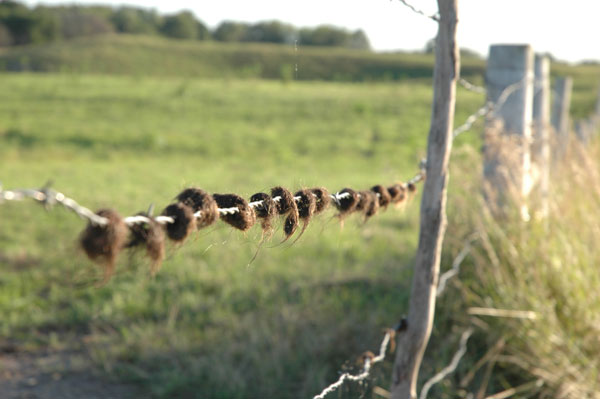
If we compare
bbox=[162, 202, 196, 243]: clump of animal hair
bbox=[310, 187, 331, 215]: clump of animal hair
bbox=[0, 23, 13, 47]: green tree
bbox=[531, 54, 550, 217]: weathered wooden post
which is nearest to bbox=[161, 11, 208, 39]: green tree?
bbox=[0, 23, 13, 47]: green tree

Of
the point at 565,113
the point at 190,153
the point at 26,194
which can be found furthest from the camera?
the point at 190,153

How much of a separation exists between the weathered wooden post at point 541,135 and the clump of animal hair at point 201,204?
2.62 metres

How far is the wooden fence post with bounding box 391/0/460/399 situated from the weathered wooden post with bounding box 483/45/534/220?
1389 mm

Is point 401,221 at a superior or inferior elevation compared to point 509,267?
inferior

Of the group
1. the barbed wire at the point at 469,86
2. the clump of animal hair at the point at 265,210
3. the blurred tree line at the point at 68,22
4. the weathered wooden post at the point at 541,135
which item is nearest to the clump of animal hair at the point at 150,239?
the clump of animal hair at the point at 265,210

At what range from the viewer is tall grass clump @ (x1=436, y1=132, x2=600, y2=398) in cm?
289

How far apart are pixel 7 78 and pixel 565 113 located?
74.5ft

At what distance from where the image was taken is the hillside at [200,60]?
35812 mm

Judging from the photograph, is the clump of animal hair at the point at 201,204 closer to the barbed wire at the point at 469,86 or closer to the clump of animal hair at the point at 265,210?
the clump of animal hair at the point at 265,210

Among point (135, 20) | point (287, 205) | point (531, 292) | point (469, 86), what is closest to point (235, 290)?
point (531, 292)

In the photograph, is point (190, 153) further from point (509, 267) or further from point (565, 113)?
point (509, 267)

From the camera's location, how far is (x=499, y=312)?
300cm

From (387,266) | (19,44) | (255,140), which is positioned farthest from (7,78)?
(19,44)

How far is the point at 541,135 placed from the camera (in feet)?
13.8
